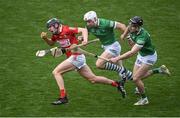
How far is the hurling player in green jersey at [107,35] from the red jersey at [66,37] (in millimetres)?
879

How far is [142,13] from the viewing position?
2350 cm

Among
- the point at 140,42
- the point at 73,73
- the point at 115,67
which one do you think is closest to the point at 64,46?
the point at 115,67

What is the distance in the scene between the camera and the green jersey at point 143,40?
15.9m

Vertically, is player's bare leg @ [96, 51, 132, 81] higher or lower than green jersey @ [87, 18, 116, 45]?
lower

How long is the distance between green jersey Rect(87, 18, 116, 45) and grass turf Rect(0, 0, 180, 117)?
4.64 feet

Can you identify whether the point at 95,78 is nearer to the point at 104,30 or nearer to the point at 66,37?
the point at 66,37

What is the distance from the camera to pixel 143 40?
15.9 meters

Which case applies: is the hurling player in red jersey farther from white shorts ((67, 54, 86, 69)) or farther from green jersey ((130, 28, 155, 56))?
green jersey ((130, 28, 155, 56))

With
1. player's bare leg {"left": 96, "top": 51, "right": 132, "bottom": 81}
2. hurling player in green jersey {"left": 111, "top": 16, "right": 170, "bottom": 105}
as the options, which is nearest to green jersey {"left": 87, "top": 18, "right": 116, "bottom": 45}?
player's bare leg {"left": 96, "top": 51, "right": 132, "bottom": 81}

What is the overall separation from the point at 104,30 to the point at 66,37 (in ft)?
5.12

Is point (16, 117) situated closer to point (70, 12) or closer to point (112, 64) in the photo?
point (112, 64)

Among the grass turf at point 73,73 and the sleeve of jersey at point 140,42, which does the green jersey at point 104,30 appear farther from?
the sleeve of jersey at point 140,42

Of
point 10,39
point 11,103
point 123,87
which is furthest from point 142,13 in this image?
point 11,103

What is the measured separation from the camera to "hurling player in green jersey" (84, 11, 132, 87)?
17188 millimetres
